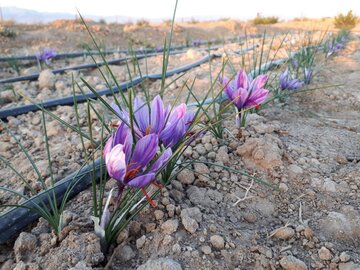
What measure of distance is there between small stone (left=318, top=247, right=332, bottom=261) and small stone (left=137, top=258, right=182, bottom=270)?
1.35ft

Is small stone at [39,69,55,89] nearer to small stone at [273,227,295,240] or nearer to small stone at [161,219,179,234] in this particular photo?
small stone at [161,219,179,234]

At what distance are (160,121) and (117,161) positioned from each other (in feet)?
0.67

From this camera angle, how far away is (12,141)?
1776 mm

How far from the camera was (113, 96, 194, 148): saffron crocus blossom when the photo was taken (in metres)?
0.87

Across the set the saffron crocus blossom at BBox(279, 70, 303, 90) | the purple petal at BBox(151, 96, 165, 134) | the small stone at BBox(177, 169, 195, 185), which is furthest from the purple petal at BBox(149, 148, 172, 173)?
the saffron crocus blossom at BBox(279, 70, 303, 90)

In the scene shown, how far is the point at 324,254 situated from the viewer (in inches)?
36.7

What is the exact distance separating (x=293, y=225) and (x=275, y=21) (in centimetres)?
1897

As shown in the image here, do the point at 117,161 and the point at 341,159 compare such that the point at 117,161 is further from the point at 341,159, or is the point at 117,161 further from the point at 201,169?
the point at 341,159

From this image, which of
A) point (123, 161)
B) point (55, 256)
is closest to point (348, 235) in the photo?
point (123, 161)

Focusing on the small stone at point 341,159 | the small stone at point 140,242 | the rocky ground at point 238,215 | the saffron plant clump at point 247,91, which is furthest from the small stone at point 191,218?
the small stone at point 341,159

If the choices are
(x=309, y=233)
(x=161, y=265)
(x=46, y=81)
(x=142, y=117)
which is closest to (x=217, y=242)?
(x=161, y=265)

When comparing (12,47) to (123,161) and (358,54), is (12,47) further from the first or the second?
(123,161)

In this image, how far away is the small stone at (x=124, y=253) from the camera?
34.5 inches

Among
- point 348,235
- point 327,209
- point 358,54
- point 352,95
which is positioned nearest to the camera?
point 348,235
